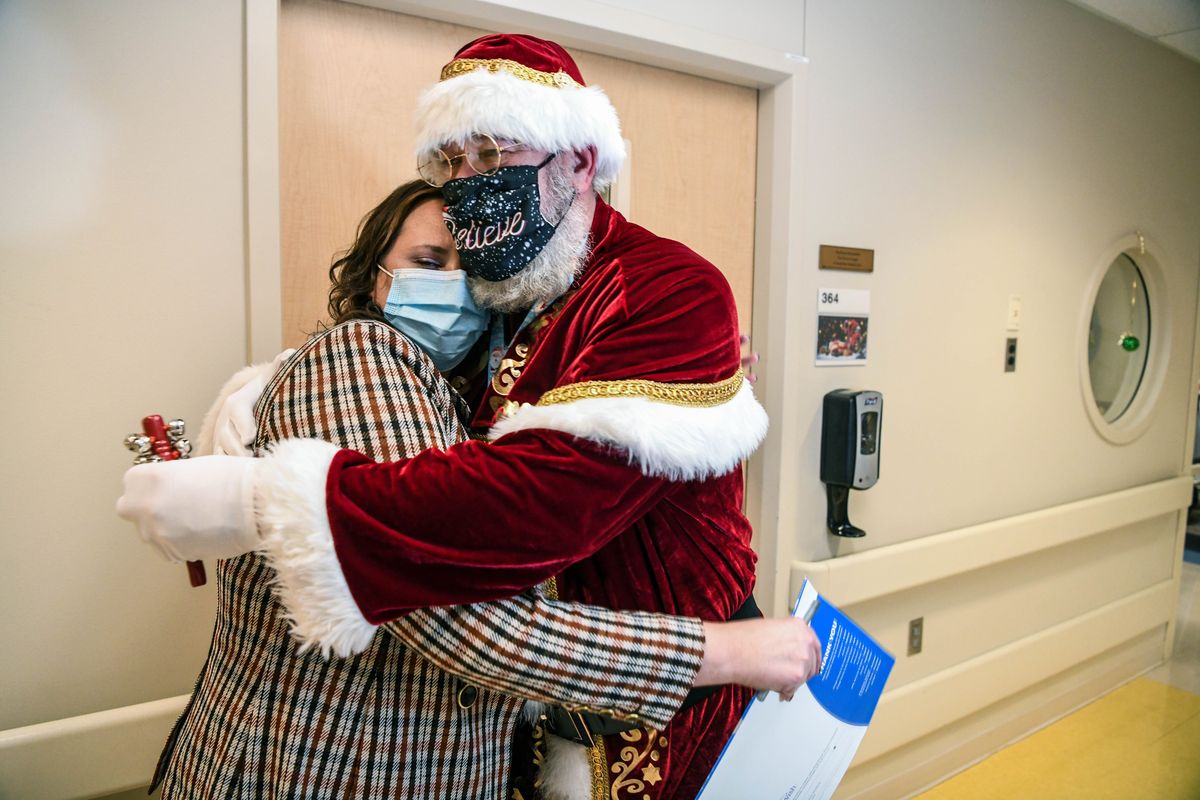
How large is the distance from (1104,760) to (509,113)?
10.4 ft

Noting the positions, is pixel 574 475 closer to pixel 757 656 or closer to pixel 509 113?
pixel 757 656

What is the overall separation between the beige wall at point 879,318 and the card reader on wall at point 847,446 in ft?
0.19

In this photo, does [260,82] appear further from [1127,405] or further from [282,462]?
[1127,405]

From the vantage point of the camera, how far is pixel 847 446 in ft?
7.26

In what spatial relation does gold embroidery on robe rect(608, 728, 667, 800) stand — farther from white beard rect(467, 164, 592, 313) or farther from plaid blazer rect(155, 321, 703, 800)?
white beard rect(467, 164, 592, 313)

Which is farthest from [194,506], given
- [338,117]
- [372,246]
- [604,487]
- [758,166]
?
[758,166]

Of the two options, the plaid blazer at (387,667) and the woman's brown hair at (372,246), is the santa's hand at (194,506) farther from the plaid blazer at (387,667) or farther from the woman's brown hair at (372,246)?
the woman's brown hair at (372,246)

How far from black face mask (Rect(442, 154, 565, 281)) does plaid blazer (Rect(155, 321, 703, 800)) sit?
0.73 feet

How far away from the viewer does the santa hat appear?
104cm

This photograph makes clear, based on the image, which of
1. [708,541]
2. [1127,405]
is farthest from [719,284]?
[1127,405]

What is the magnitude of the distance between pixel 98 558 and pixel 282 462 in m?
0.90

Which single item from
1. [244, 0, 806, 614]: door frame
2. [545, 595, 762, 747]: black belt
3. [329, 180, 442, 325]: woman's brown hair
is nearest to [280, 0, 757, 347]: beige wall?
[244, 0, 806, 614]: door frame

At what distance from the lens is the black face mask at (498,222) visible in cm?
103

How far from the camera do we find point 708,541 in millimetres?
1008
